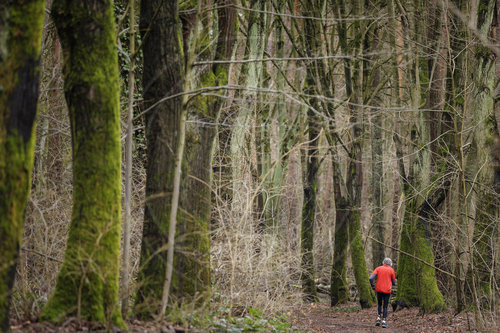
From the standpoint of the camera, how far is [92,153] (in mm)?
6629

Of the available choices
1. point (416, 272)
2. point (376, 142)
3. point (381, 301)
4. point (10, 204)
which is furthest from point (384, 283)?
point (10, 204)

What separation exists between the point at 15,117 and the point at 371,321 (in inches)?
476

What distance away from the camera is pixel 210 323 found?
7992mm

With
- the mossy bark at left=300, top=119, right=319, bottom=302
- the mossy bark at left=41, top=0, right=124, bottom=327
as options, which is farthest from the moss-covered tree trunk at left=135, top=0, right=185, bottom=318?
the mossy bark at left=300, top=119, right=319, bottom=302

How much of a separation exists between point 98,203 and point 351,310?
40.5 feet

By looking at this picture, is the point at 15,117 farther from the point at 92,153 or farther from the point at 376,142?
the point at 376,142

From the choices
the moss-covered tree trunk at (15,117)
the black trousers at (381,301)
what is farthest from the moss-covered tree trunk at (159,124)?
the black trousers at (381,301)

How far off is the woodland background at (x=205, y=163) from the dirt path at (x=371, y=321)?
458mm

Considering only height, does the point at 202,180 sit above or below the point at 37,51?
below

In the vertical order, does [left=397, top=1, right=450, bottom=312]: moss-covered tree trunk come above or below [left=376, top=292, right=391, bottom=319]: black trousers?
above

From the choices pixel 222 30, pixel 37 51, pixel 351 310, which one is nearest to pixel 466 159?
pixel 351 310

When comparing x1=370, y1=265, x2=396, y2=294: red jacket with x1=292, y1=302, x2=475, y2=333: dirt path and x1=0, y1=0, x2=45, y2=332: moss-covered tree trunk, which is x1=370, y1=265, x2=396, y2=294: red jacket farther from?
x1=0, y1=0, x2=45, y2=332: moss-covered tree trunk

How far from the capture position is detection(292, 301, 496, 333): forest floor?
1254 cm

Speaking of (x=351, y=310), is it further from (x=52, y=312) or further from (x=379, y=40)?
(x=52, y=312)
